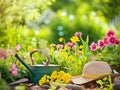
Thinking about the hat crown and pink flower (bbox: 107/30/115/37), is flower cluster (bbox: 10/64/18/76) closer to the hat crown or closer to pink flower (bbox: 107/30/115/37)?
the hat crown

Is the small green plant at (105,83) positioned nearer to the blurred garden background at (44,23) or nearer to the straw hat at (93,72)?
the straw hat at (93,72)

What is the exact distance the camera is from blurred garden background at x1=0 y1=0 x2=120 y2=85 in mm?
6715

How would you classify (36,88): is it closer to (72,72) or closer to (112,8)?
(72,72)

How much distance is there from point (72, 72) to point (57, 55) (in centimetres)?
42

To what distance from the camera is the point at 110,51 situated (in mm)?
5797

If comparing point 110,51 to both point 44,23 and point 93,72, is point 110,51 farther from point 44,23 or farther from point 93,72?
point 44,23

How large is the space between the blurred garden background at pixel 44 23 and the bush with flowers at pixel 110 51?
461mm

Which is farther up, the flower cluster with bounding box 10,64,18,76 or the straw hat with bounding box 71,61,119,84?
the flower cluster with bounding box 10,64,18,76

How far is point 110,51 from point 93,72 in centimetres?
78

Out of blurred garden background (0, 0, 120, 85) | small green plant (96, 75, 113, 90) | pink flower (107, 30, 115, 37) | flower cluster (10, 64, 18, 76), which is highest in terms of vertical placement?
blurred garden background (0, 0, 120, 85)

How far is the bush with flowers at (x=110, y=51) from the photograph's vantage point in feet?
18.1

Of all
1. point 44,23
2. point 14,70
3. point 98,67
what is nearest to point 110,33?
point 98,67

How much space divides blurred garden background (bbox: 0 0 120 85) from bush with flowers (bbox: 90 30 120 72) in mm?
461

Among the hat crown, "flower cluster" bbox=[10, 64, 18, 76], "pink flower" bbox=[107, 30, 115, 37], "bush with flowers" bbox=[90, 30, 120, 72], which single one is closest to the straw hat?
the hat crown
